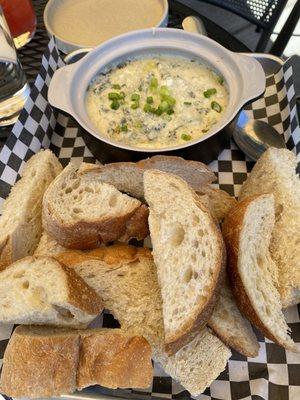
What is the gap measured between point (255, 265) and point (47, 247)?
71 centimetres

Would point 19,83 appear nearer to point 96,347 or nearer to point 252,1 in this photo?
point 96,347

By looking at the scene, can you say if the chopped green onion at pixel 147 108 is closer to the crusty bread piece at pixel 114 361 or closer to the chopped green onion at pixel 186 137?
the chopped green onion at pixel 186 137

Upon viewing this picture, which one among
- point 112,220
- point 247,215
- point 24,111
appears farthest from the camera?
point 24,111

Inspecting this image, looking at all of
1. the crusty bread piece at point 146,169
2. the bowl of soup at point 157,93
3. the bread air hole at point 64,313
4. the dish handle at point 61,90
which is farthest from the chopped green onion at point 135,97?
the bread air hole at point 64,313

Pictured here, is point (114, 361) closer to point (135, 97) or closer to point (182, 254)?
point (182, 254)

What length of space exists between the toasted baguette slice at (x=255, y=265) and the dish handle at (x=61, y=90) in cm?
76

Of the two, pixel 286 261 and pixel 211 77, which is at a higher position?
pixel 211 77

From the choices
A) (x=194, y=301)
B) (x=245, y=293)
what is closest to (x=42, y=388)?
(x=194, y=301)

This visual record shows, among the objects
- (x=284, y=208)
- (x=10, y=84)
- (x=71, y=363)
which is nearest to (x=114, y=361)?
(x=71, y=363)

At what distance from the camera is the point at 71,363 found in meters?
1.27

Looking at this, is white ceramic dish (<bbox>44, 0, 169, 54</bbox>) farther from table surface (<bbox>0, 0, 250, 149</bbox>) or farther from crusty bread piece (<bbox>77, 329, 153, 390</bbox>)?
crusty bread piece (<bbox>77, 329, 153, 390</bbox>)

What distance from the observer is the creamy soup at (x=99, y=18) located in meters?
2.35

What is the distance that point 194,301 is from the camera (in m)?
1.25

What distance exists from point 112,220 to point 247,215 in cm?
44
